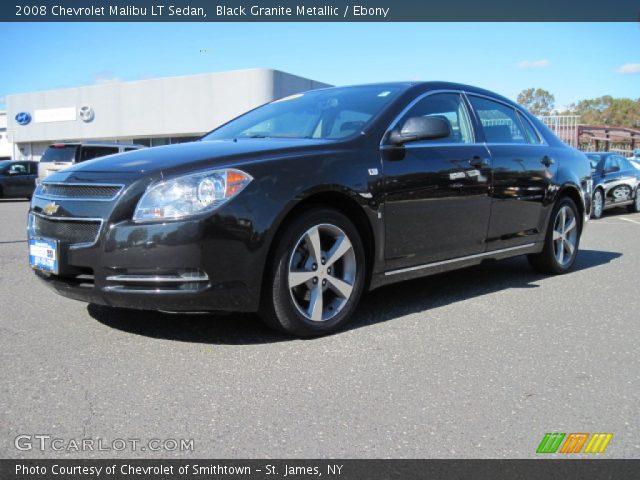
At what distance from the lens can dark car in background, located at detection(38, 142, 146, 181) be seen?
50.9 feet

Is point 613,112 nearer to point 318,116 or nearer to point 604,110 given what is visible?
point 604,110

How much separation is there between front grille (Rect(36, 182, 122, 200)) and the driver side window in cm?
216

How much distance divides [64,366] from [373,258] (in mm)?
1944

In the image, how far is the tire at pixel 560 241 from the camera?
5.98 meters

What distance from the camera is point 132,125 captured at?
1571 inches

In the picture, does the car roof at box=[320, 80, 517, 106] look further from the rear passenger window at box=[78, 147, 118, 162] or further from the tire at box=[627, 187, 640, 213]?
the rear passenger window at box=[78, 147, 118, 162]

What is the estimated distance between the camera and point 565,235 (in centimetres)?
621

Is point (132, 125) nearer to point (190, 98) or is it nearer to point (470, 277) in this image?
point (190, 98)

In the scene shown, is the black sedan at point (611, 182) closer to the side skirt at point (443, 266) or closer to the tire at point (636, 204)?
the tire at point (636, 204)

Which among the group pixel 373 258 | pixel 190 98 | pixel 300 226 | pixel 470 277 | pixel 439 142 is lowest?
pixel 470 277

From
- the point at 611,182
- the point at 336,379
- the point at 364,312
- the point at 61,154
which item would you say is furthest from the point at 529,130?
the point at 61,154

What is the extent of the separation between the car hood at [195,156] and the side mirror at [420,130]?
50 centimetres

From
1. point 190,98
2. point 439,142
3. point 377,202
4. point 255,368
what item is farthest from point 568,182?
point 190,98

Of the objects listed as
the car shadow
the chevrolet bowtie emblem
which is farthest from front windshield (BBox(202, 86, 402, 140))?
the chevrolet bowtie emblem
